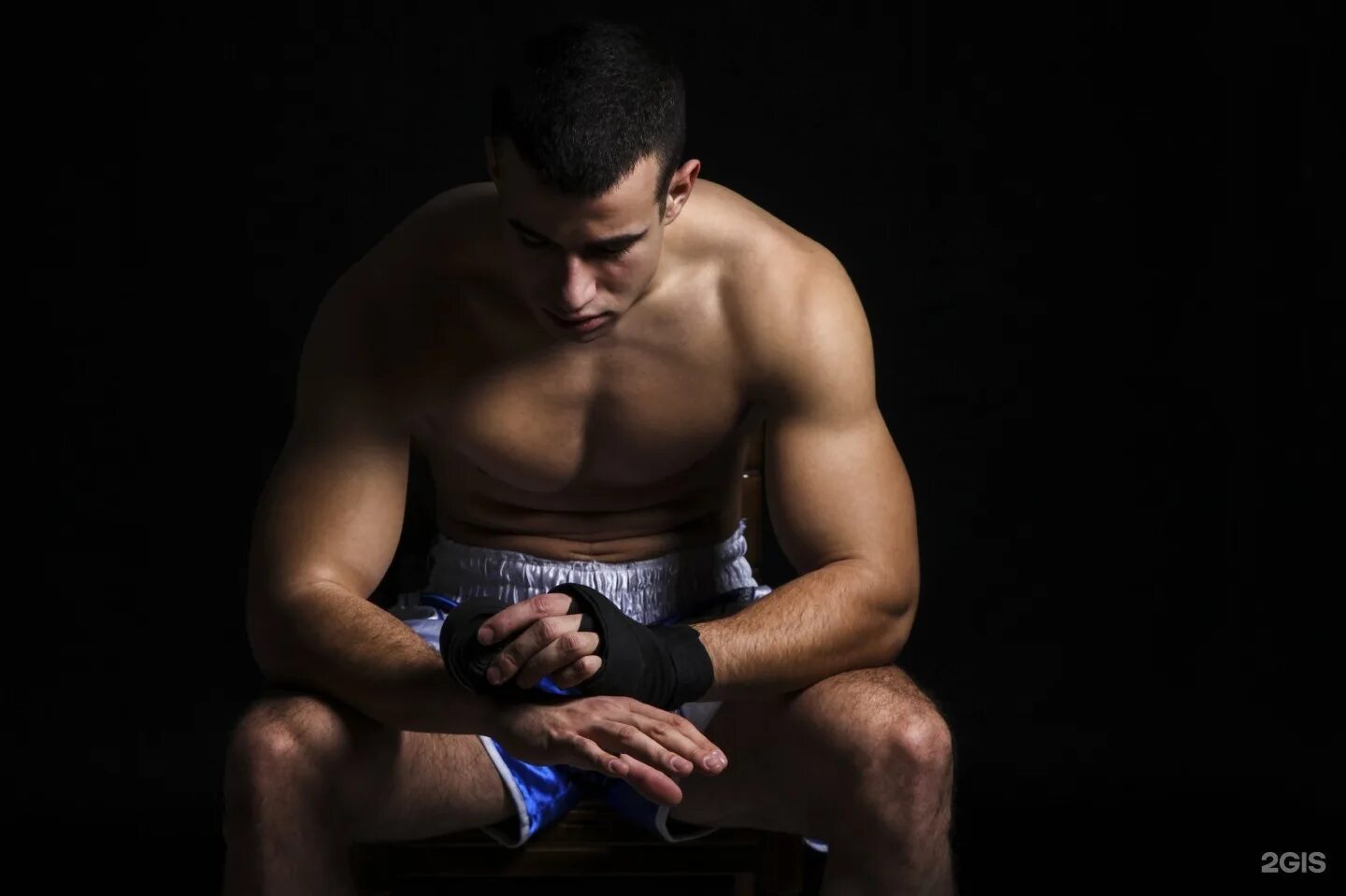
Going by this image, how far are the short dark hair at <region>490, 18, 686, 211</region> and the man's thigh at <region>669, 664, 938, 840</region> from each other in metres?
0.64

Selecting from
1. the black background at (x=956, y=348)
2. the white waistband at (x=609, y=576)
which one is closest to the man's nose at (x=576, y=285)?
the white waistband at (x=609, y=576)

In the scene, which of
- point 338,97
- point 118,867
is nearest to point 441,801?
point 118,867

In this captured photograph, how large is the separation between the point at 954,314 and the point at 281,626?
1491 millimetres

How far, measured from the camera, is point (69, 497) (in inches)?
163

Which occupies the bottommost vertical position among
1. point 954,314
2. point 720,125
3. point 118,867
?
point 118,867

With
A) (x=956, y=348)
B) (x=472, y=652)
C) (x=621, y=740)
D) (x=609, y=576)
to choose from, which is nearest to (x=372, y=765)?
(x=472, y=652)

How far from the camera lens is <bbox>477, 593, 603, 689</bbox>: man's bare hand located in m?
2.85

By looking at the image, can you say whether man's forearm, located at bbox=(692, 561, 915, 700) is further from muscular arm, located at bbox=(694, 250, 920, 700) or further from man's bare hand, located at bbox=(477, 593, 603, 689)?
man's bare hand, located at bbox=(477, 593, 603, 689)

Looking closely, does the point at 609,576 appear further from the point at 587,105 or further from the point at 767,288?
the point at 587,105

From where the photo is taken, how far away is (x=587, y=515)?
3.38 meters

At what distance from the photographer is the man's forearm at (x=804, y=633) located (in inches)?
119

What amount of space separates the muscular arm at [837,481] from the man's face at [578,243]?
0.88 feet

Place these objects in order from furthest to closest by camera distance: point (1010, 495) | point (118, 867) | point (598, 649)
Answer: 1. point (1010, 495)
2. point (118, 867)
3. point (598, 649)

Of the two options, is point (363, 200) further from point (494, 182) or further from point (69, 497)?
point (494, 182)
